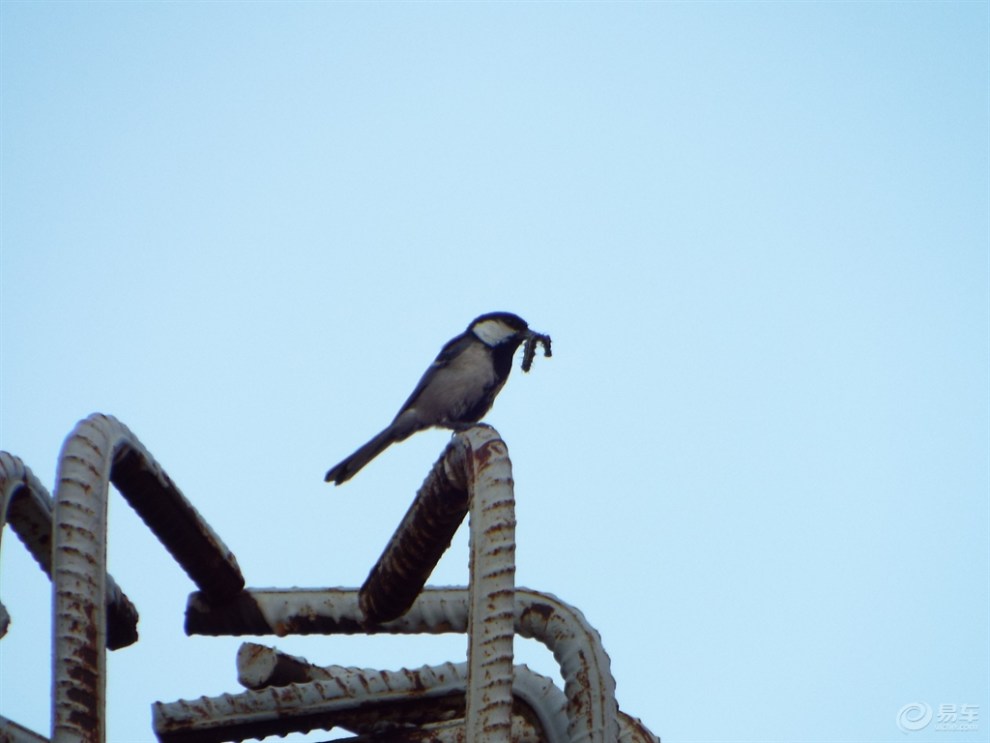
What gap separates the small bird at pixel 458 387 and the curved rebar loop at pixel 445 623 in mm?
3781

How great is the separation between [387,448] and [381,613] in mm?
4211

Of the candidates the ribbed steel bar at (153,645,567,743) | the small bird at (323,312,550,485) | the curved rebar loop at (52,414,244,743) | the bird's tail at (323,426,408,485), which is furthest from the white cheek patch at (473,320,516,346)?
the curved rebar loop at (52,414,244,743)

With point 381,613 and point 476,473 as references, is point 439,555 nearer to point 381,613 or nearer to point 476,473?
point 381,613

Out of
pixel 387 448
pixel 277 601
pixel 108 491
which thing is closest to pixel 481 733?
pixel 108 491

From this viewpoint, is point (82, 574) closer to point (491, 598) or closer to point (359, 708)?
point (491, 598)

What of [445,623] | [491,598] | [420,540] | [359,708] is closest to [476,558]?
[491,598]

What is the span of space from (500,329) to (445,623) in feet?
14.5

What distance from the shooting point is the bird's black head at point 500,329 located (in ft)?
20.8

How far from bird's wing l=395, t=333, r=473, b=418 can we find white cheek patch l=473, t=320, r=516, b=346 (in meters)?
0.07

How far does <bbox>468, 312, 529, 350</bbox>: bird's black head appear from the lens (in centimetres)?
633

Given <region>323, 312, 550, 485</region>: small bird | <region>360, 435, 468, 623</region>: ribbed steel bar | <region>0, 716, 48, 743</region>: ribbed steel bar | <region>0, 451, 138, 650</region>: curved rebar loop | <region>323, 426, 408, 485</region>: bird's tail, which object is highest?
<region>323, 312, 550, 485</region>: small bird

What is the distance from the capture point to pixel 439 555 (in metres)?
1.89

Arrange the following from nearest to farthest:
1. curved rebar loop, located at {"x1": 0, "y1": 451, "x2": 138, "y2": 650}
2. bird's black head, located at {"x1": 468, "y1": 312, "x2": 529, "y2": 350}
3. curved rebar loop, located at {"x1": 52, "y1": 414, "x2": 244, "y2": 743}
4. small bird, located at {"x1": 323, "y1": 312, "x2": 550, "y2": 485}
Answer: curved rebar loop, located at {"x1": 52, "y1": 414, "x2": 244, "y2": 743} → curved rebar loop, located at {"x1": 0, "y1": 451, "x2": 138, "y2": 650} → small bird, located at {"x1": 323, "y1": 312, "x2": 550, "y2": 485} → bird's black head, located at {"x1": 468, "y1": 312, "x2": 529, "y2": 350}

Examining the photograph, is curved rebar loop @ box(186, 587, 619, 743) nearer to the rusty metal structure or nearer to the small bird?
the rusty metal structure
